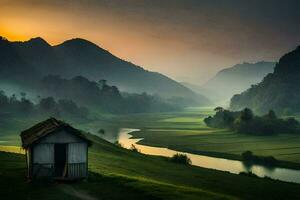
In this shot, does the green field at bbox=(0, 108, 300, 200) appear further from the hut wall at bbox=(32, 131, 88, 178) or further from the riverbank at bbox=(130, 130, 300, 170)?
the riverbank at bbox=(130, 130, 300, 170)

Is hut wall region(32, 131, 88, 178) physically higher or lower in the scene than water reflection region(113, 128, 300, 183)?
higher

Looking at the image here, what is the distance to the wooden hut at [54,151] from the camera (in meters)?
46.5

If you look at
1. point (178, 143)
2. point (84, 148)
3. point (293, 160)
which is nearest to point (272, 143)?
point (178, 143)

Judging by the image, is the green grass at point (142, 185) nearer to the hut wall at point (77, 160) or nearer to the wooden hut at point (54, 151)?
the hut wall at point (77, 160)

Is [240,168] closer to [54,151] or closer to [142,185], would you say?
[142,185]

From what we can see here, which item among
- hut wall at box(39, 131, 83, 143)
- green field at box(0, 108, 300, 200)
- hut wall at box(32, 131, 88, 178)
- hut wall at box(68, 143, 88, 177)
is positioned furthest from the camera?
hut wall at box(68, 143, 88, 177)

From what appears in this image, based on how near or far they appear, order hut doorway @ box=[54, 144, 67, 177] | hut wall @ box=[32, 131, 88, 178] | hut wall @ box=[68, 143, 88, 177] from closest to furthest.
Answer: hut wall @ box=[32, 131, 88, 178]
hut wall @ box=[68, 143, 88, 177]
hut doorway @ box=[54, 144, 67, 177]

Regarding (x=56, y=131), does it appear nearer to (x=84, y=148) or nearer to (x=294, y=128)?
(x=84, y=148)

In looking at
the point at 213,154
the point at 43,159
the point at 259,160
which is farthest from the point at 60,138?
the point at 213,154

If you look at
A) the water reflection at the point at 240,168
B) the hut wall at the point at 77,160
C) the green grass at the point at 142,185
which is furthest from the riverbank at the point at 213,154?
the hut wall at the point at 77,160

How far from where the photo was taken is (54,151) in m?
47.3

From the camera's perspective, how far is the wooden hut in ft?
152

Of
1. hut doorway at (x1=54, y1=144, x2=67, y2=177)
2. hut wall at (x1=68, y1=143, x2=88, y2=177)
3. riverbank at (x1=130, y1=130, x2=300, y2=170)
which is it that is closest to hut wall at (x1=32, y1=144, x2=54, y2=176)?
hut wall at (x1=68, y1=143, x2=88, y2=177)

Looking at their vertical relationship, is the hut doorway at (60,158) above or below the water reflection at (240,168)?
above
